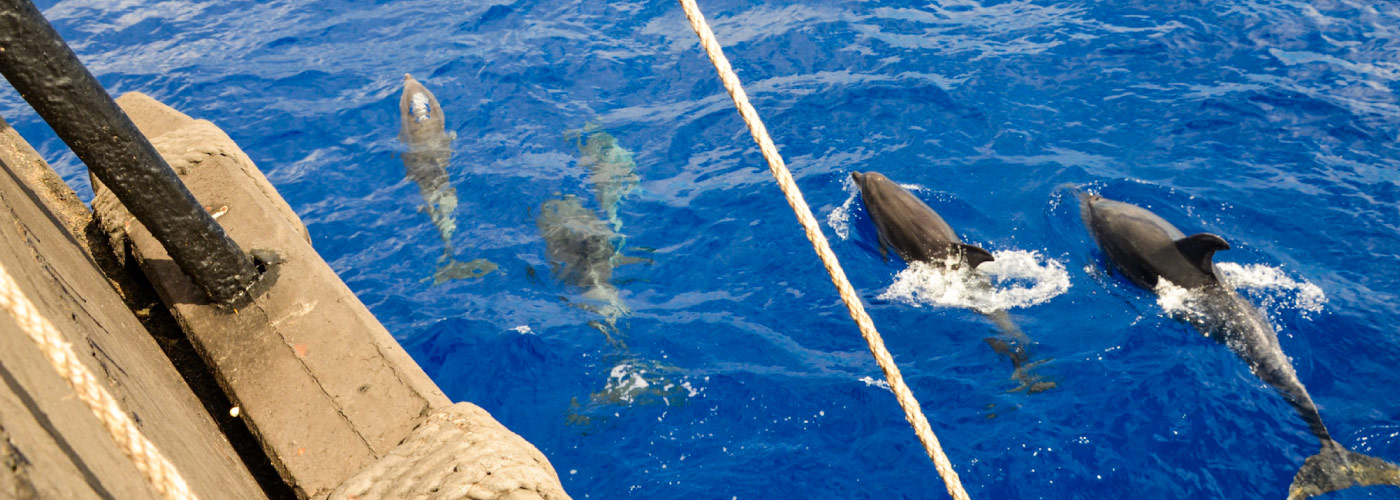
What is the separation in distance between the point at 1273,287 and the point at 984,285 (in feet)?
7.29

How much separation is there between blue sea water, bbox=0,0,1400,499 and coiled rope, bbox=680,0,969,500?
2115mm

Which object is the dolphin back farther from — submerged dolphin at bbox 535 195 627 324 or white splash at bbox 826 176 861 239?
submerged dolphin at bbox 535 195 627 324

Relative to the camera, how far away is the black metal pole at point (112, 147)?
107 inches

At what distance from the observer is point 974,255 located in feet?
21.4

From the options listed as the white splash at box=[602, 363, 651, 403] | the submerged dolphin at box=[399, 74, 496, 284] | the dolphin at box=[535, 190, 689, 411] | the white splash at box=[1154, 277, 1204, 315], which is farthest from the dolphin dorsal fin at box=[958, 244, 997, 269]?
the submerged dolphin at box=[399, 74, 496, 284]

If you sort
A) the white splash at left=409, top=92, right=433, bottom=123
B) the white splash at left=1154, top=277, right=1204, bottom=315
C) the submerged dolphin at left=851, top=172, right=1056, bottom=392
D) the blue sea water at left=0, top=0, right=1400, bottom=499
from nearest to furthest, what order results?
the blue sea water at left=0, top=0, right=1400, bottom=499 → the submerged dolphin at left=851, top=172, right=1056, bottom=392 → the white splash at left=1154, top=277, right=1204, bottom=315 → the white splash at left=409, top=92, right=433, bottom=123

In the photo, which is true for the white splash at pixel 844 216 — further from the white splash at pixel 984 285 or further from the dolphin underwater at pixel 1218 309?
the dolphin underwater at pixel 1218 309

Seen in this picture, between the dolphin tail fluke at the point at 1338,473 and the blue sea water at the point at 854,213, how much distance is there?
0.32 ft

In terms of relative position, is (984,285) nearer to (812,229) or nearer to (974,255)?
(974,255)

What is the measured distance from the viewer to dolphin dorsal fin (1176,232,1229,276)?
6.06 metres

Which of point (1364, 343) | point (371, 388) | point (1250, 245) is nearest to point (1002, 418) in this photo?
point (1364, 343)

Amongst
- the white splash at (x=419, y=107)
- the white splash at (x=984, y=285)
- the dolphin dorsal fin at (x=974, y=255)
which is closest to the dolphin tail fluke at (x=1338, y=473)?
the white splash at (x=984, y=285)

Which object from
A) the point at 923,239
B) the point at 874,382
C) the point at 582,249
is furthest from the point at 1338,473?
the point at 582,249

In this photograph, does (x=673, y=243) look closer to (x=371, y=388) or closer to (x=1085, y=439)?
(x=1085, y=439)
